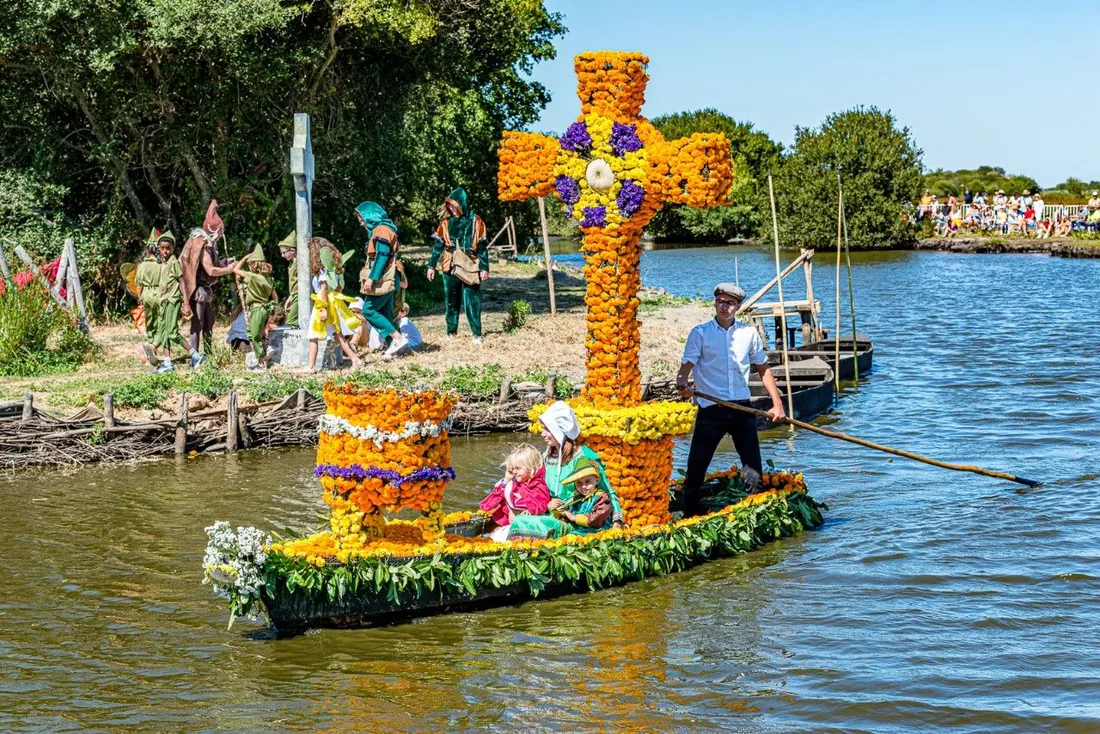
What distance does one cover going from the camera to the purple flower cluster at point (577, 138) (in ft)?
34.0

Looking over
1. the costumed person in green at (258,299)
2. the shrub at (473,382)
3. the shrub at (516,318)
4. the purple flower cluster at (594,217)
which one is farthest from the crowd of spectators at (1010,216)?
the purple flower cluster at (594,217)

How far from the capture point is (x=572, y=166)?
34.2 ft

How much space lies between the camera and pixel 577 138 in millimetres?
10391

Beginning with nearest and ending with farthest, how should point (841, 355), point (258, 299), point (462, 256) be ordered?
point (258, 299)
point (462, 256)
point (841, 355)

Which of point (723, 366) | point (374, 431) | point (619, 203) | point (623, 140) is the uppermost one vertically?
point (623, 140)

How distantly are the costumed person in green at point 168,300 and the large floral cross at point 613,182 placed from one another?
29.2 ft

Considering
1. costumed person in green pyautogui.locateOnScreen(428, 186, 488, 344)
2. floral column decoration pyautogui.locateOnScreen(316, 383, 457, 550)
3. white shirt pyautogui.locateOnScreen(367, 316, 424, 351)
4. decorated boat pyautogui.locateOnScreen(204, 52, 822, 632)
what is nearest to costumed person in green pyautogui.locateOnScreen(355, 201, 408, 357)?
white shirt pyautogui.locateOnScreen(367, 316, 424, 351)

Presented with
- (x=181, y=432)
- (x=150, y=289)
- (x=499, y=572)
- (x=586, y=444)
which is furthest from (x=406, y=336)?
(x=499, y=572)

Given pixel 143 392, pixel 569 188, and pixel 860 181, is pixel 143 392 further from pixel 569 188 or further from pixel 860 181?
pixel 860 181

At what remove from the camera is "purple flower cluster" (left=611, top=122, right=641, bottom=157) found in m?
10.3

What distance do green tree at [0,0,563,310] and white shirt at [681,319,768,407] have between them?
41.4 feet

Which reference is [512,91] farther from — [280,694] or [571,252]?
[571,252]

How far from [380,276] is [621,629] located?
10563mm

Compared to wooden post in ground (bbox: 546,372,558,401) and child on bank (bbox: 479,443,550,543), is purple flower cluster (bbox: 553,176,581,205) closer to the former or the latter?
child on bank (bbox: 479,443,550,543)
